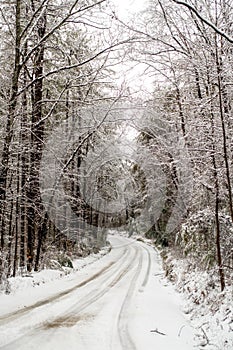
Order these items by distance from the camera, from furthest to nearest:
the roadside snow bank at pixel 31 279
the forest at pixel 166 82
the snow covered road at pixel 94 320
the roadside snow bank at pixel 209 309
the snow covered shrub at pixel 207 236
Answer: the roadside snow bank at pixel 31 279, the snow covered shrub at pixel 207 236, the forest at pixel 166 82, the roadside snow bank at pixel 209 309, the snow covered road at pixel 94 320

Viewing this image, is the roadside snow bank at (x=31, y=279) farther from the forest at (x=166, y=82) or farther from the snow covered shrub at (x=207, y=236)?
the snow covered shrub at (x=207, y=236)

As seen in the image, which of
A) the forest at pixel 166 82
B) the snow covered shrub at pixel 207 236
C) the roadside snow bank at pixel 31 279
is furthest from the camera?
the roadside snow bank at pixel 31 279

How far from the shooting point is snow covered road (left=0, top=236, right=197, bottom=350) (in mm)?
5270

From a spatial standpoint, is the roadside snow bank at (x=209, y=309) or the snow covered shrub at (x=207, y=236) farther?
the snow covered shrub at (x=207, y=236)

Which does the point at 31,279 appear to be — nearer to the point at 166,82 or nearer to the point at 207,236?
the point at 207,236

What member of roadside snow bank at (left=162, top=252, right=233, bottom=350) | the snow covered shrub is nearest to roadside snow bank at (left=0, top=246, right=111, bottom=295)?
roadside snow bank at (left=162, top=252, right=233, bottom=350)

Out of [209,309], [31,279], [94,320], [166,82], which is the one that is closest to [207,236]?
[209,309]

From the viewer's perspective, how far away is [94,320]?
6777mm

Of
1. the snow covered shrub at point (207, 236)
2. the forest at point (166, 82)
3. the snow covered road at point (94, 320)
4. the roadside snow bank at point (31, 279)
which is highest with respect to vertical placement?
the forest at point (166, 82)

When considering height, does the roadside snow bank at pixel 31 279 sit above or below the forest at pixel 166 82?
below

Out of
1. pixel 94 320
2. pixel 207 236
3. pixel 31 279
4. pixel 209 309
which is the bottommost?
pixel 31 279

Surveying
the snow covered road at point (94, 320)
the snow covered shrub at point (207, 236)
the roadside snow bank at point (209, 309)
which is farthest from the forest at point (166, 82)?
the snow covered road at point (94, 320)

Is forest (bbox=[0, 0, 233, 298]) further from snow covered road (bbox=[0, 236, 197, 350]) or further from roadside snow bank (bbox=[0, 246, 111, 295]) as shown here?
snow covered road (bbox=[0, 236, 197, 350])

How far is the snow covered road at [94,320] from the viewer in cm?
527
